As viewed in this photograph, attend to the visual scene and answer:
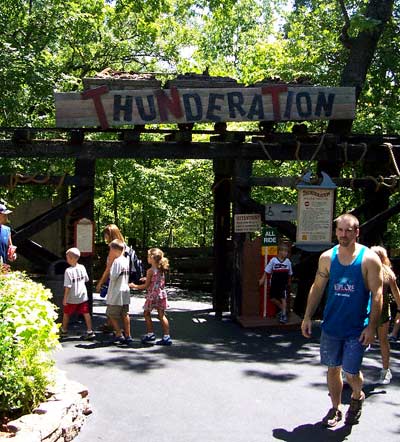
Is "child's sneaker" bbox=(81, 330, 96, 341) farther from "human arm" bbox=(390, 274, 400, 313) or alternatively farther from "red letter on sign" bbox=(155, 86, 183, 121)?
"human arm" bbox=(390, 274, 400, 313)

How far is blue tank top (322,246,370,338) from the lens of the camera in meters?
4.89

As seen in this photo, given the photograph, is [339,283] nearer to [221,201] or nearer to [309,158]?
[309,158]

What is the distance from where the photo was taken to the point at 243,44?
1128 inches

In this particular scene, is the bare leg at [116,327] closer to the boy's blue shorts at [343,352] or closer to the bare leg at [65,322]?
the bare leg at [65,322]

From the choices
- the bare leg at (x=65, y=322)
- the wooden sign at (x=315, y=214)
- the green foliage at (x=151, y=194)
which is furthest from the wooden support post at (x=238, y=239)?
the green foliage at (x=151, y=194)

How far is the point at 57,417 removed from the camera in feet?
14.5

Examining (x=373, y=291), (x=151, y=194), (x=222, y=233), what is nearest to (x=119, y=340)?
(x=222, y=233)

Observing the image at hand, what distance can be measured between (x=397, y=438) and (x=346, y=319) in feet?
3.41

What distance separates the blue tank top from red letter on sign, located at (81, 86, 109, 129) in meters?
5.04

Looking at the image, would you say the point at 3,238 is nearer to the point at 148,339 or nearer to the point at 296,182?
the point at 148,339

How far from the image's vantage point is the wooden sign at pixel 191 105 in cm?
890

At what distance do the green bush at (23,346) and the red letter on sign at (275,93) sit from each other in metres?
5.26

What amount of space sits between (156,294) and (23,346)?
10.9 ft

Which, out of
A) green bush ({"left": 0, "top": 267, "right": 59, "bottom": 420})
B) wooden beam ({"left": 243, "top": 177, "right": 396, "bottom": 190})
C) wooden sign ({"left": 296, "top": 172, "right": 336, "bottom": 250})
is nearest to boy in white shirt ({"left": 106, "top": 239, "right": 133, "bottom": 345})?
green bush ({"left": 0, "top": 267, "right": 59, "bottom": 420})
